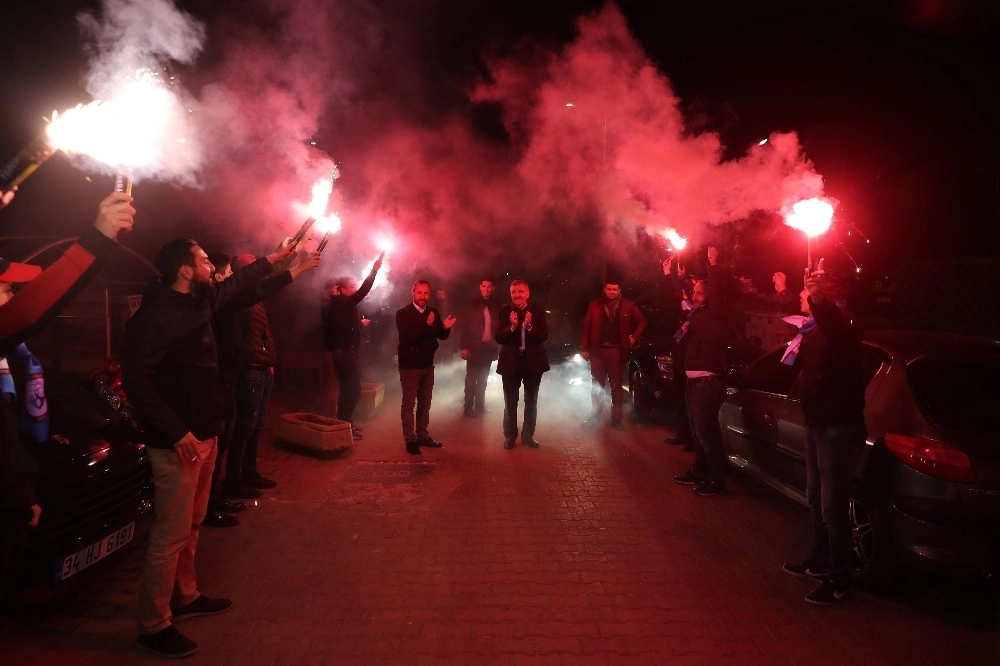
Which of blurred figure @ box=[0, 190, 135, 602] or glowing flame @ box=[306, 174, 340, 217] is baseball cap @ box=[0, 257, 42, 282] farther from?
glowing flame @ box=[306, 174, 340, 217]

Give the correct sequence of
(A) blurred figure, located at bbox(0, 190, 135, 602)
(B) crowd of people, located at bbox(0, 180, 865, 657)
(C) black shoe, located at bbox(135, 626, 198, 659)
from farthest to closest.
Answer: (C) black shoe, located at bbox(135, 626, 198, 659) < (B) crowd of people, located at bbox(0, 180, 865, 657) < (A) blurred figure, located at bbox(0, 190, 135, 602)

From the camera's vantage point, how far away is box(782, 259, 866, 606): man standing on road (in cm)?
395

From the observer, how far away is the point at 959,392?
4.12 meters

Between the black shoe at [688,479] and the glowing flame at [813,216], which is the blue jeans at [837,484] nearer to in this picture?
the glowing flame at [813,216]

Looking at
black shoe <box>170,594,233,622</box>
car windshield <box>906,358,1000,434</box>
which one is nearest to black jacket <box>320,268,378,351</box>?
black shoe <box>170,594,233,622</box>

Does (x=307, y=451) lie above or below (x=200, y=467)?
below

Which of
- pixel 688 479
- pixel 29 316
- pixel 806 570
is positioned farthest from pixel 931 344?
pixel 29 316

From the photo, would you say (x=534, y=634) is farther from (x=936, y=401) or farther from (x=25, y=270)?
(x=25, y=270)

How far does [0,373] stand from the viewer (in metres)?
2.84

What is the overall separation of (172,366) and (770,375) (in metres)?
4.77

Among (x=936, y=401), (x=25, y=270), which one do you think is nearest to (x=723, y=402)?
(x=936, y=401)

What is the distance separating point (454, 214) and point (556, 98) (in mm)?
4107

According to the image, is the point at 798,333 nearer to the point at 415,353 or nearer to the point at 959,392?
the point at 959,392

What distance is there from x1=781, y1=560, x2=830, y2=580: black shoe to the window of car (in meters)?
1.48
